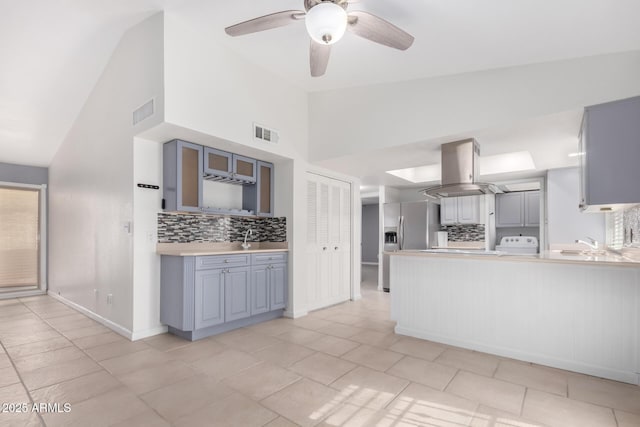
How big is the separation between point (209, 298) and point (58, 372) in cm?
134

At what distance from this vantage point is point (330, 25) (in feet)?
6.33

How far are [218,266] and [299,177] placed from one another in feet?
5.43

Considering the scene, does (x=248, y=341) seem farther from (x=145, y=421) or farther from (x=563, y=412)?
(x=563, y=412)

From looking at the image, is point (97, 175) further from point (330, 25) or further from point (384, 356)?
point (384, 356)

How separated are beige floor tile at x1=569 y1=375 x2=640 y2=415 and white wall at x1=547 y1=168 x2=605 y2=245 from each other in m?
3.11

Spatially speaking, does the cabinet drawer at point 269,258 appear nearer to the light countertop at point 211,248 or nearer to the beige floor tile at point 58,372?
the light countertop at point 211,248

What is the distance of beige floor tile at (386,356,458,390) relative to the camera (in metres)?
2.54

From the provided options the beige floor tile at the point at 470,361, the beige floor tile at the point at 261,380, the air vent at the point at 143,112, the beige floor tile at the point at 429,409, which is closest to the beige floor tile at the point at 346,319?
the beige floor tile at the point at 470,361

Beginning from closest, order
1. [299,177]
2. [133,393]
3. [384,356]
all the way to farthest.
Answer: [133,393] → [384,356] → [299,177]

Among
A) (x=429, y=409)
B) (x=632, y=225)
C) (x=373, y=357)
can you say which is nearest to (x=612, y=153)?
(x=632, y=225)

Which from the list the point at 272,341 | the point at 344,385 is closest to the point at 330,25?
the point at 344,385

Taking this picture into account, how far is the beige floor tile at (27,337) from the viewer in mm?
3434

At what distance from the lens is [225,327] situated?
3.83 metres

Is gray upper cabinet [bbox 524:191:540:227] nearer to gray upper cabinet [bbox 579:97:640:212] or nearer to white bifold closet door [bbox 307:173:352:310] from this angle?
white bifold closet door [bbox 307:173:352:310]
